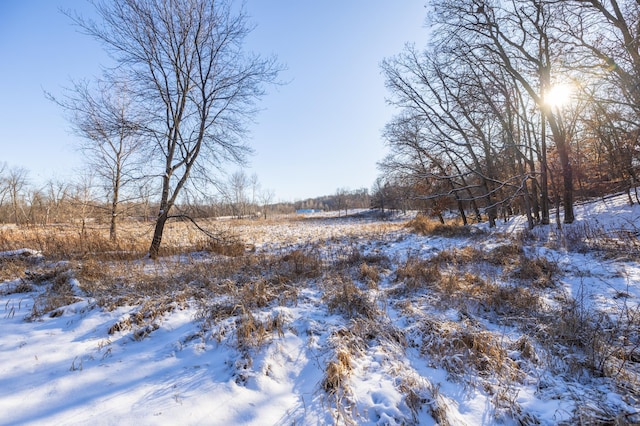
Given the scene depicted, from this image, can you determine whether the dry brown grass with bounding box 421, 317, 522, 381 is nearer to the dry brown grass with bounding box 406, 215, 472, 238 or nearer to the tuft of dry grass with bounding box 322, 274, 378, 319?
the tuft of dry grass with bounding box 322, 274, 378, 319

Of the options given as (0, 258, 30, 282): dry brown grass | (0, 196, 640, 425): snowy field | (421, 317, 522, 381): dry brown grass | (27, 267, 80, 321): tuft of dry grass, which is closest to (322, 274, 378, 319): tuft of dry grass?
(0, 196, 640, 425): snowy field

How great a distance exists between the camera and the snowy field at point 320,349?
218 cm

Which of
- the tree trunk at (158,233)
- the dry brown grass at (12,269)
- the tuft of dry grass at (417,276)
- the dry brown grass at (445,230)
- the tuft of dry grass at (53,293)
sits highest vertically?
the tree trunk at (158,233)

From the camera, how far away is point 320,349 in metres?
3.05

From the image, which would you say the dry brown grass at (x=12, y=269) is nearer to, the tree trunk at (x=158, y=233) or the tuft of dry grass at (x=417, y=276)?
the tree trunk at (x=158, y=233)

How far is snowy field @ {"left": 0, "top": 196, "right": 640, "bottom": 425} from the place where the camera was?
2176 millimetres

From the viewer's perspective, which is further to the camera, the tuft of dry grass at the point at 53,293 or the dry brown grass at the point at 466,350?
the tuft of dry grass at the point at 53,293

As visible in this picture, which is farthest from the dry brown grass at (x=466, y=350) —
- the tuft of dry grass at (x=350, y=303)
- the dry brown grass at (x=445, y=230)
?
the dry brown grass at (x=445, y=230)

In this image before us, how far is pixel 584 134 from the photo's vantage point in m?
16.5

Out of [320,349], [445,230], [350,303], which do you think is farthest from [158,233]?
[445,230]

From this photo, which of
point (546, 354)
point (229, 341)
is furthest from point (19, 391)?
point (546, 354)

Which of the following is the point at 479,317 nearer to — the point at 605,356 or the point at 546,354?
the point at 546,354

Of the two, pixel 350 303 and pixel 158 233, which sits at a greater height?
pixel 158 233

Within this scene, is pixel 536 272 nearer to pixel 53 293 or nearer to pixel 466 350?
pixel 466 350
